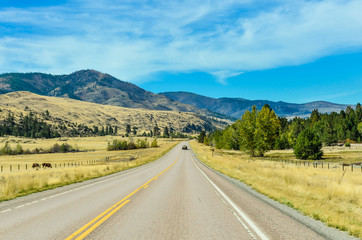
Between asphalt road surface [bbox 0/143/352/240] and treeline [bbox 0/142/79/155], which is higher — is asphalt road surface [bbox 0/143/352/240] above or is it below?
above

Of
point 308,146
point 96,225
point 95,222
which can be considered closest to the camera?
point 96,225

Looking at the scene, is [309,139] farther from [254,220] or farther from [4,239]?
[4,239]

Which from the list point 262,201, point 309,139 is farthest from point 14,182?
point 309,139

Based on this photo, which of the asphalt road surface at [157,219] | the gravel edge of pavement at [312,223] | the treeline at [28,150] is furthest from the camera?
the treeline at [28,150]

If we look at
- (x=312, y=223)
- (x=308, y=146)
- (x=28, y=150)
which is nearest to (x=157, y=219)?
(x=312, y=223)

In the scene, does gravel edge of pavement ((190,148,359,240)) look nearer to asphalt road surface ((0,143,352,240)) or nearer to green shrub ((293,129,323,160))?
asphalt road surface ((0,143,352,240))

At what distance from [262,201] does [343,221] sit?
345 cm

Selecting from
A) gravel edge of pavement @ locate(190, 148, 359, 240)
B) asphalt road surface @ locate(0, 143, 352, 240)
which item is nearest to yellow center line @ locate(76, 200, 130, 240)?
asphalt road surface @ locate(0, 143, 352, 240)

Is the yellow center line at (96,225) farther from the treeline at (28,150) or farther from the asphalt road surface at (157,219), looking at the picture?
the treeline at (28,150)

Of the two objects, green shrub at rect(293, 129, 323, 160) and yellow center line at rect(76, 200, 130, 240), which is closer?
yellow center line at rect(76, 200, 130, 240)

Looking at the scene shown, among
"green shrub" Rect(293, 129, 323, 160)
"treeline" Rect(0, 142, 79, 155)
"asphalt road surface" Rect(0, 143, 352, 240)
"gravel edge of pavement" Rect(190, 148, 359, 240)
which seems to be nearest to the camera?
"gravel edge of pavement" Rect(190, 148, 359, 240)

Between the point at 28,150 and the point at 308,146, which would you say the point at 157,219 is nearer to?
the point at 308,146

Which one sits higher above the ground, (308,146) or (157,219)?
(157,219)

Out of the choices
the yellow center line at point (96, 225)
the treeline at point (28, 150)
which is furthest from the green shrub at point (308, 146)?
the treeline at point (28, 150)
